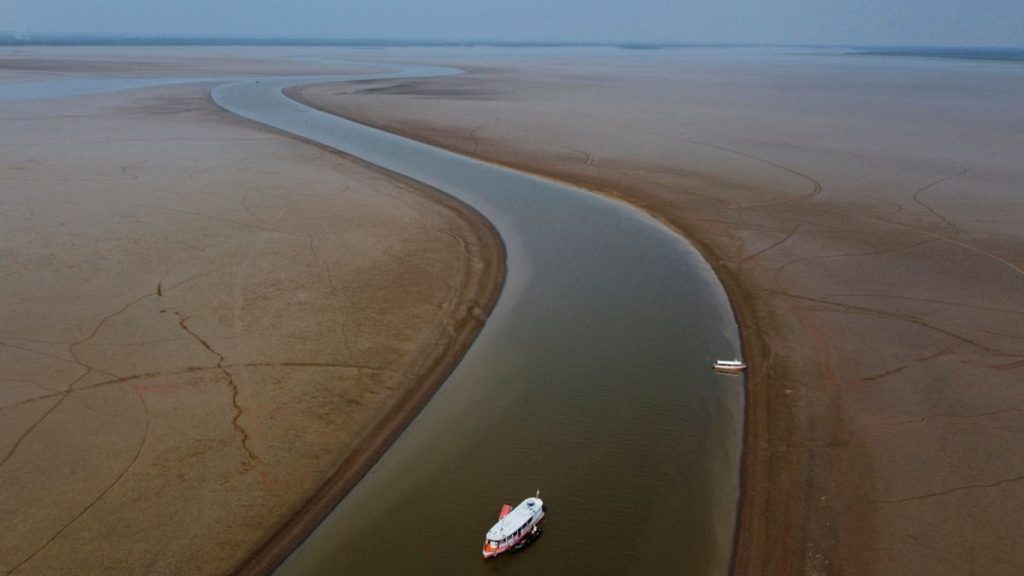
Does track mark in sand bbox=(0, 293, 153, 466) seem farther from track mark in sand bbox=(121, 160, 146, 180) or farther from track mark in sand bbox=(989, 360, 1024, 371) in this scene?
track mark in sand bbox=(989, 360, 1024, 371)

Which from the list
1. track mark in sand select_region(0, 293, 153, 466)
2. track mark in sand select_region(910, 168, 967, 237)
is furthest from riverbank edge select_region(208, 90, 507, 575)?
track mark in sand select_region(910, 168, 967, 237)

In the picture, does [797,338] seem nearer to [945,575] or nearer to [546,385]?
[546,385]

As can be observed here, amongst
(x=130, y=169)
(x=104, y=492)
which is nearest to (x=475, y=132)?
(x=130, y=169)

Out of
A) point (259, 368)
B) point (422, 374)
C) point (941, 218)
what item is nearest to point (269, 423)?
point (259, 368)

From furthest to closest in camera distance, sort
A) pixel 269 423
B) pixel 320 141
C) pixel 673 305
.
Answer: pixel 320 141
pixel 673 305
pixel 269 423

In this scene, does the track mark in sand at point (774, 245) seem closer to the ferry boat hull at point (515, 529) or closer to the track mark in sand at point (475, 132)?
the ferry boat hull at point (515, 529)

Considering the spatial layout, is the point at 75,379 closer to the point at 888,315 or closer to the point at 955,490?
the point at 955,490

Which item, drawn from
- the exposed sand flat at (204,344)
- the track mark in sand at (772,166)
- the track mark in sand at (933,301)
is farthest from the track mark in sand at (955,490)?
the track mark in sand at (772,166)
